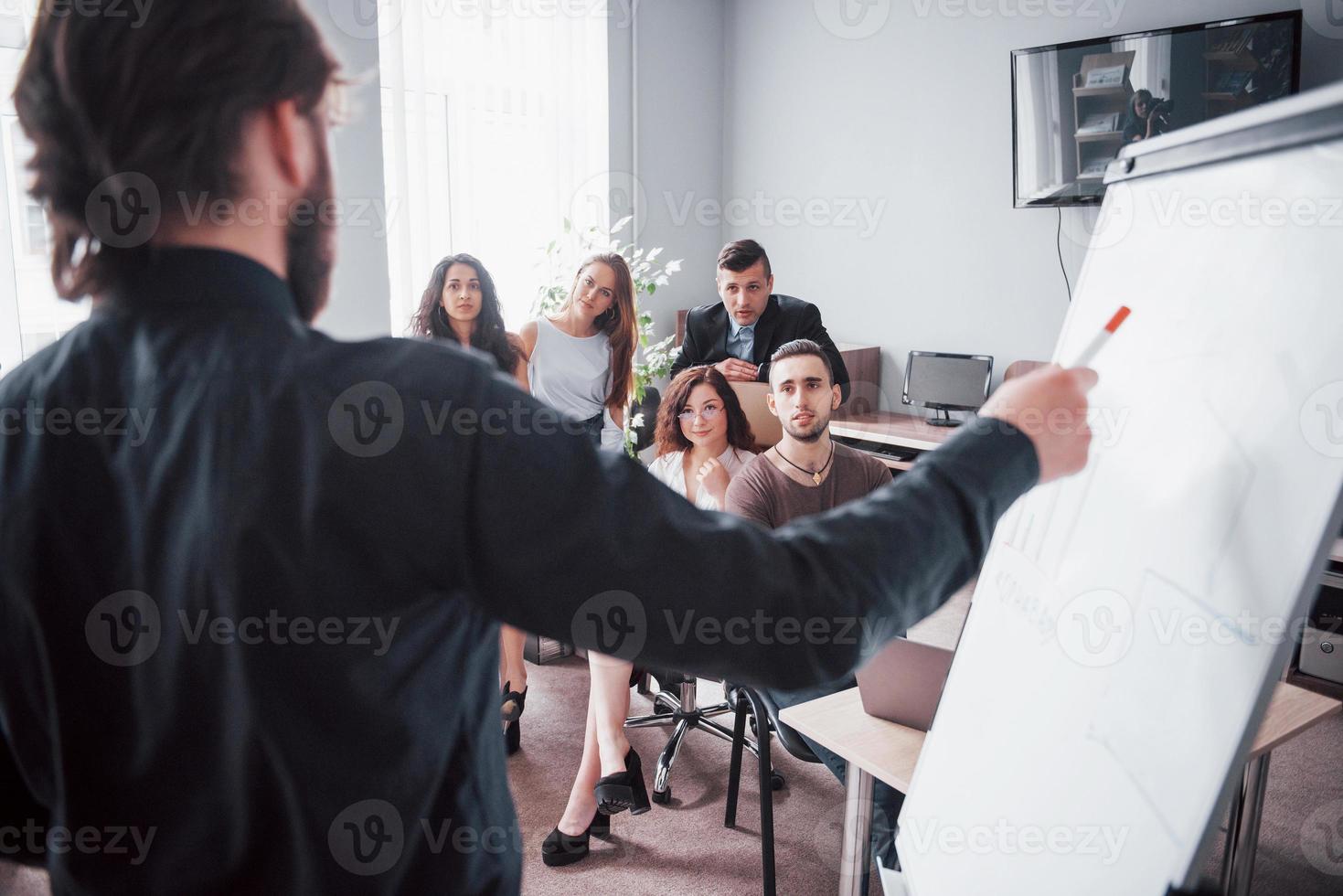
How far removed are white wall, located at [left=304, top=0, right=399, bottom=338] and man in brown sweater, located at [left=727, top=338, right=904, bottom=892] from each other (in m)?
1.92

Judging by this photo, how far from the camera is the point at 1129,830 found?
2.22 feet

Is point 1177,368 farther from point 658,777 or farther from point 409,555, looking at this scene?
point 658,777

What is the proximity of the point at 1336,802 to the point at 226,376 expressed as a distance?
3.11m

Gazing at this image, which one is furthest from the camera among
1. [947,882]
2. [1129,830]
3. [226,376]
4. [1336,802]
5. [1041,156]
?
[1041,156]

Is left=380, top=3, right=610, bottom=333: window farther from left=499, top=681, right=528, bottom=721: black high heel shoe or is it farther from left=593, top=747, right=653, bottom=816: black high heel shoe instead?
left=593, top=747, right=653, bottom=816: black high heel shoe

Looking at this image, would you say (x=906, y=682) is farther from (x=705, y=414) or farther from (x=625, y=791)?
(x=705, y=414)

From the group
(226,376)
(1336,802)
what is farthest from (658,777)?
(226,376)

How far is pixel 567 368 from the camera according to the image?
3.35m

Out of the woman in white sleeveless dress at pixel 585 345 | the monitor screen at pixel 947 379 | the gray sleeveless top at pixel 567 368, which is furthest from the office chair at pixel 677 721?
the monitor screen at pixel 947 379

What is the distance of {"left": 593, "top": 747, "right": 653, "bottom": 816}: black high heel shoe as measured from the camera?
234 centimetres

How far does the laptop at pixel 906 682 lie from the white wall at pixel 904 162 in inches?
117

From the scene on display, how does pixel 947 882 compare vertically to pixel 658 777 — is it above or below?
above

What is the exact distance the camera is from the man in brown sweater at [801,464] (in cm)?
245

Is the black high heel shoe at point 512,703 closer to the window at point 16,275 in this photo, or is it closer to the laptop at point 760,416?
the laptop at point 760,416
